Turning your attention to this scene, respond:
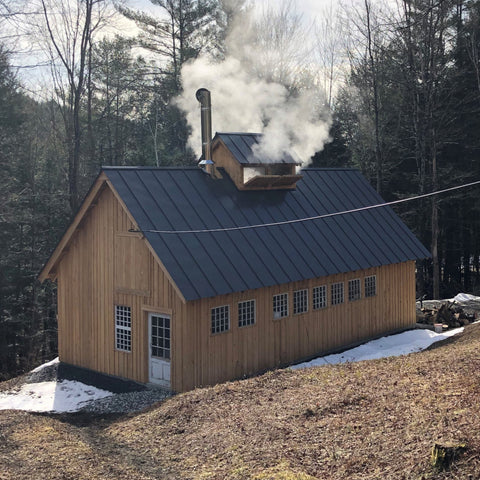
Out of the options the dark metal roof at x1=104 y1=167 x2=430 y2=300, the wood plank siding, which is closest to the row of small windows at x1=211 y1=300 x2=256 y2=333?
the wood plank siding

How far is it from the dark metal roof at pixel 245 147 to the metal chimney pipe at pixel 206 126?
32cm

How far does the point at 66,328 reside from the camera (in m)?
19.8

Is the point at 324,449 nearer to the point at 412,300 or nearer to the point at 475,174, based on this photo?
the point at 412,300

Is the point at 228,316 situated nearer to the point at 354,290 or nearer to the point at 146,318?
the point at 146,318

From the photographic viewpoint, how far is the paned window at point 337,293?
20.7 metres

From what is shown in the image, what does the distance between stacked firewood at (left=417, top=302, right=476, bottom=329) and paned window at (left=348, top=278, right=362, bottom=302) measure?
15.8 ft

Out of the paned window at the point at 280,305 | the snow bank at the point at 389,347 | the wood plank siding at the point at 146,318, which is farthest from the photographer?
the snow bank at the point at 389,347

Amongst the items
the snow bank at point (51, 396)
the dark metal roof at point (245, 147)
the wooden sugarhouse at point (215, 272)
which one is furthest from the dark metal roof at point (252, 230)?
the snow bank at point (51, 396)

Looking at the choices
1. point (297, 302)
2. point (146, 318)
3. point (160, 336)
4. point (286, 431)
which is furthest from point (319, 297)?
point (286, 431)

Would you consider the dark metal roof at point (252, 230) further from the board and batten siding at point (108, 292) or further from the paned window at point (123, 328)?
the paned window at point (123, 328)

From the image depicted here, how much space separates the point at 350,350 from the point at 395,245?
454 cm

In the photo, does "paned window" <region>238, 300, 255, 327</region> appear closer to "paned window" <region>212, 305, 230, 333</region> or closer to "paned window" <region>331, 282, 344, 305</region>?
"paned window" <region>212, 305, 230, 333</region>

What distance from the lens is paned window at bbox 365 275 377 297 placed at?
72.3 ft

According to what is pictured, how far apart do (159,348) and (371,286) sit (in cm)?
857
